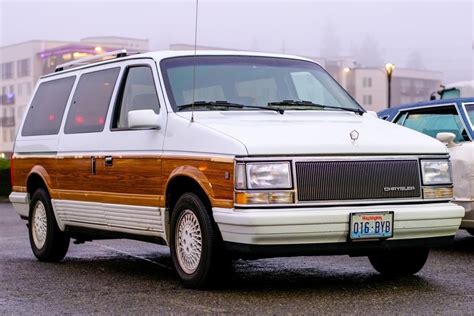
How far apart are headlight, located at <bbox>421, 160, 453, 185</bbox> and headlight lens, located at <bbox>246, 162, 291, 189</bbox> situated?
3.70 ft

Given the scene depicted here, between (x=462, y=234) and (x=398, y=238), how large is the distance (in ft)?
18.3

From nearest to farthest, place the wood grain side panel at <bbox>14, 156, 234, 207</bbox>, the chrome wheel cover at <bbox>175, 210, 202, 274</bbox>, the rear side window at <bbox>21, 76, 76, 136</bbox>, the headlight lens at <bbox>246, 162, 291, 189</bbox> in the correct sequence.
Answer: the headlight lens at <bbox>246, 162, 291, 189</bbox> < the wood grain side panel at <bbox>14, 156, 234, 207</bbox> < the chrome wheel cover at <bbox>175, 210, 202, 274</bbox> < the rear side window at <bbox>21, 76, 76, 136</bbox>

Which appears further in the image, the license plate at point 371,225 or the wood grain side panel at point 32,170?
the wood grain side panel at point 32,170

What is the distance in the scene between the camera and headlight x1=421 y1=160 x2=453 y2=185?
710cm

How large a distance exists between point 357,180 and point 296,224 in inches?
24.0

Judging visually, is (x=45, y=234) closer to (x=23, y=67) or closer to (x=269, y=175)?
(x=269, y=175)

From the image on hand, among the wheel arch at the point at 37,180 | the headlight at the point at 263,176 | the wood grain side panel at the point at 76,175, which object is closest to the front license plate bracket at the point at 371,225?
the headlight at the point at 263,176

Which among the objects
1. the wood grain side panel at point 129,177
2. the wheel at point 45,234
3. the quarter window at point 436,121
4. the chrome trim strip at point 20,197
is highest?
the quarter window at point 436,121

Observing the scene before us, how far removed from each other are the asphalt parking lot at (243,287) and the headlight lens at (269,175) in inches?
31.4

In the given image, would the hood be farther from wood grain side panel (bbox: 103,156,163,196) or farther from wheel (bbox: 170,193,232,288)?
wheel (bbox: 170,193,232,288)

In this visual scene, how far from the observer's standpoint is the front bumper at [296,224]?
6496 mm

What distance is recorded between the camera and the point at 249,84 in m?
8.04

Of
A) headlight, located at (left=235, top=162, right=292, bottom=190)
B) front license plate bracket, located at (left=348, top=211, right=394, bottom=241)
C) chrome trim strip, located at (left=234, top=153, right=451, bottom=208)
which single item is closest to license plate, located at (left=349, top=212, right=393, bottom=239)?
front license plate bracket, located at (left=348, top=211, right=394, bottom=241)

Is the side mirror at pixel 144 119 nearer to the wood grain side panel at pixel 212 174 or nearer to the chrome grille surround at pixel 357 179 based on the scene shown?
the wood grain side panel at pixel 212 174
